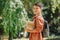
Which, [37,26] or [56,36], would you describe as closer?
[37,26]

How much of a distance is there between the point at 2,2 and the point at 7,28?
3.00ft

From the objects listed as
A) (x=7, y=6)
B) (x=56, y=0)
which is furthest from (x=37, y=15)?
(x=56, y=0)

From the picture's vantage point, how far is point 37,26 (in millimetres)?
3730

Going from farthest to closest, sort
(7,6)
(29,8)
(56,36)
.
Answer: (56,36) < (29,8) < (7,6)

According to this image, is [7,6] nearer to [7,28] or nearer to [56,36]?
[7,28]

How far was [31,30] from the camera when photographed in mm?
3748

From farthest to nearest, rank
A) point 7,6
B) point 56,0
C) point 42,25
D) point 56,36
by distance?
point 56,36
point 56,0
point 7,6
point 42,25

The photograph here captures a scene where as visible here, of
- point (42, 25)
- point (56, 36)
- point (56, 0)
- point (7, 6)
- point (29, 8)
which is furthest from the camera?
point (56, 36)

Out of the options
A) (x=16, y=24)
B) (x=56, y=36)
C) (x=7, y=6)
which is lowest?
(x=56, y=36)

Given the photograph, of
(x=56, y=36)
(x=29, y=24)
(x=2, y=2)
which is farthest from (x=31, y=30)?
(x=56, y=36)

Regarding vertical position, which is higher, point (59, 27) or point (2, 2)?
point (2, 2)

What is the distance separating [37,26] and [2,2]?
4072 millimetres

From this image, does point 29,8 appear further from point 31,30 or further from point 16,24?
point 31,30

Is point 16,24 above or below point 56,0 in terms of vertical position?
below
